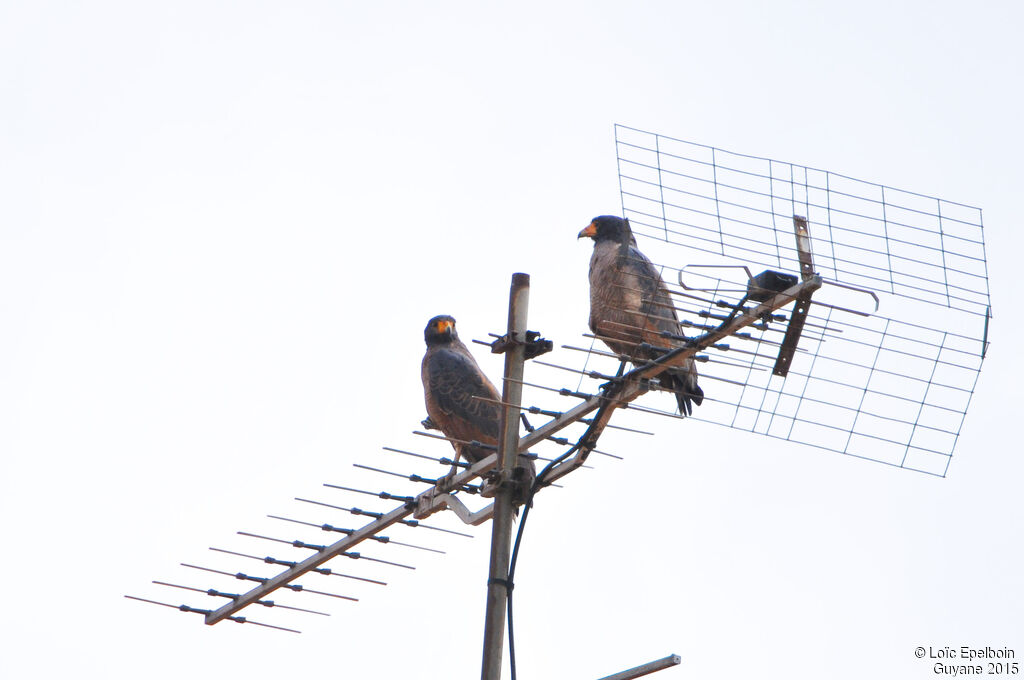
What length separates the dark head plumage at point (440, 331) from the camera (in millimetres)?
9602

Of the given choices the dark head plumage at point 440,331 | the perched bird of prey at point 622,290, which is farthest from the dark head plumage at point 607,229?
the dark head plumage at point 440,331

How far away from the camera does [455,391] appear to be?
9008mm

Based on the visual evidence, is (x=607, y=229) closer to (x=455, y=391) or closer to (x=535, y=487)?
(x=455, y=391)

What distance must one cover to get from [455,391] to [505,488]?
3.74 metres

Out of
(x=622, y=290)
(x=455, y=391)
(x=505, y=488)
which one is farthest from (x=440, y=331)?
(x=505, y=488)

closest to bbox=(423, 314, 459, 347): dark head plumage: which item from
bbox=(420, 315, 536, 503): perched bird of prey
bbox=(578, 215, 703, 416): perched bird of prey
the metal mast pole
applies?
bbox=(420, 315, 536, 503): perched bird of prey

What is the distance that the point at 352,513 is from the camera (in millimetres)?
5977

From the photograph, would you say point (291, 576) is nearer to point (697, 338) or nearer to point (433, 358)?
point (697, 338)

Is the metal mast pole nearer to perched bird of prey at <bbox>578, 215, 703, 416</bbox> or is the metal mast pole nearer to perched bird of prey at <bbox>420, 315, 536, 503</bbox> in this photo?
perched bird of prey at <bbox>578, 215, 703, 416</bbox>

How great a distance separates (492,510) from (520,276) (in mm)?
1005

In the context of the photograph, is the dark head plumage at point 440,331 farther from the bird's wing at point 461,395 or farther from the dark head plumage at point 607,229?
the dark head plumage at point 607,229

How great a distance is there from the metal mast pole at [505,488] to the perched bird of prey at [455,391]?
2883 millimetres

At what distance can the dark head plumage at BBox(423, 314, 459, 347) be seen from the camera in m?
9.60

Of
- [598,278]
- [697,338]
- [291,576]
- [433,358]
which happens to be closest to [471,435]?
[433,358]
